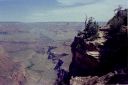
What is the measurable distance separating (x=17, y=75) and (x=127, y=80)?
72305 millimetres

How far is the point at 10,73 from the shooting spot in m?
88.4

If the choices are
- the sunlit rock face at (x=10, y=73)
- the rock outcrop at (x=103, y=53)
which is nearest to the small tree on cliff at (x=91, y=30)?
the rock outcrop at (x=103, y=53)

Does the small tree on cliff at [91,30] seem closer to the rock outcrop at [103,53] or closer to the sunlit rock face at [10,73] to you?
the rock outcrop at [103,53]

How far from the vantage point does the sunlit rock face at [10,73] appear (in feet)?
271

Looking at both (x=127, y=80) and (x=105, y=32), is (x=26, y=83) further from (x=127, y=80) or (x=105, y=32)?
(x=127, y=80)

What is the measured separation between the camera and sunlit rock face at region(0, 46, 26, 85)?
82688 mm

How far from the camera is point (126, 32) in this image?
79.6 ft

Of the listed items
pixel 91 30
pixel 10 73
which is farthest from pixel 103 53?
pixel 10 73

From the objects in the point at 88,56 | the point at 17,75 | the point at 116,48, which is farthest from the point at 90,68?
the point at 17,75

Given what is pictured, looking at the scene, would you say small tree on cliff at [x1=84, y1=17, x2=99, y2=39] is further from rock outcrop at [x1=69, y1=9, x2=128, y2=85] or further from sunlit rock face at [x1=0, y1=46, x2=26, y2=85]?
sunlit rock face at [x1=0, y1=46, x2=26, y2=85]

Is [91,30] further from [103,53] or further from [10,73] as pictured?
[10,73]

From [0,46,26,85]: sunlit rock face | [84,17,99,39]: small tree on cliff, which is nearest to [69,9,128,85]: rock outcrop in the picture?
[84,17,99,39]: small tree on cliff

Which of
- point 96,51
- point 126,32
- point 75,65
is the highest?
point 126,32

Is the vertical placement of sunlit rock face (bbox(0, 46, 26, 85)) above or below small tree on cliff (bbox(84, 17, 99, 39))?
below
